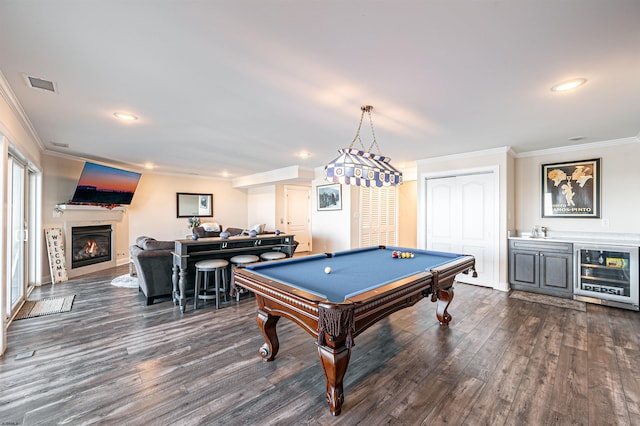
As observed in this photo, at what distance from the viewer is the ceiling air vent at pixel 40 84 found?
7.61 feet

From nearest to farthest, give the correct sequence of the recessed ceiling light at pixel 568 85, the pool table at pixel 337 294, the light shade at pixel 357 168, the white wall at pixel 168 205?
the pool table at pixel 337 294 → the recessed ceiling light at pixel 568 85 → the light shade at pixel 357 168 → the white wall at pixel 168 205

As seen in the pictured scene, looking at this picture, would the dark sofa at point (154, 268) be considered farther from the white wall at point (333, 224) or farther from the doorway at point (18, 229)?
the white wall at point (333, 224)

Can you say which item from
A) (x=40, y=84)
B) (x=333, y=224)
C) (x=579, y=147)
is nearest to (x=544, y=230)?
(x=579, y=147)

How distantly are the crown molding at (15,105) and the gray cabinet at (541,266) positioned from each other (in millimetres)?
6645

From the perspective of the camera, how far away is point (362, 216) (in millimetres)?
6605

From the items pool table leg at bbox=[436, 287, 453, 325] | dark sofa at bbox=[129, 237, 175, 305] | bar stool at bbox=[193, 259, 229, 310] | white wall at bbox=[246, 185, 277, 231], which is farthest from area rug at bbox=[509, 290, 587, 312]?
white wall at bbox=[246, 185, 277, 231]

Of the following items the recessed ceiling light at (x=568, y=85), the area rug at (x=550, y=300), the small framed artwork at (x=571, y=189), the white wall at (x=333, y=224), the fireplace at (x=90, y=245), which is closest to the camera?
the recessed ceiling light at (x=568, y=85)

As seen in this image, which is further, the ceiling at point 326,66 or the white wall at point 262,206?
the white wall at point 262,206

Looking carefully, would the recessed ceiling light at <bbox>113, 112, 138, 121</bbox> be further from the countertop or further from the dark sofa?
the countertop

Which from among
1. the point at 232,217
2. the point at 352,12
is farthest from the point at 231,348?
the point at 232,217

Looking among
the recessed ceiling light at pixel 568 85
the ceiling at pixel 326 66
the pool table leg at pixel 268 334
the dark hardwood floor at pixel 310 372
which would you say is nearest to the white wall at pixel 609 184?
the ceiling at pixel 326 66

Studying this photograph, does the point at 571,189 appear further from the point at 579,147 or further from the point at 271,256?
the point at 271,256

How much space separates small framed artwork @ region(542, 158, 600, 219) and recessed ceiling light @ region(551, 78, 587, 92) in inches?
112

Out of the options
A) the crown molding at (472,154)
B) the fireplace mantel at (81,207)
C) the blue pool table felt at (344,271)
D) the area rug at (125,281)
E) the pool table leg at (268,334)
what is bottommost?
the area rug at (125,281)
